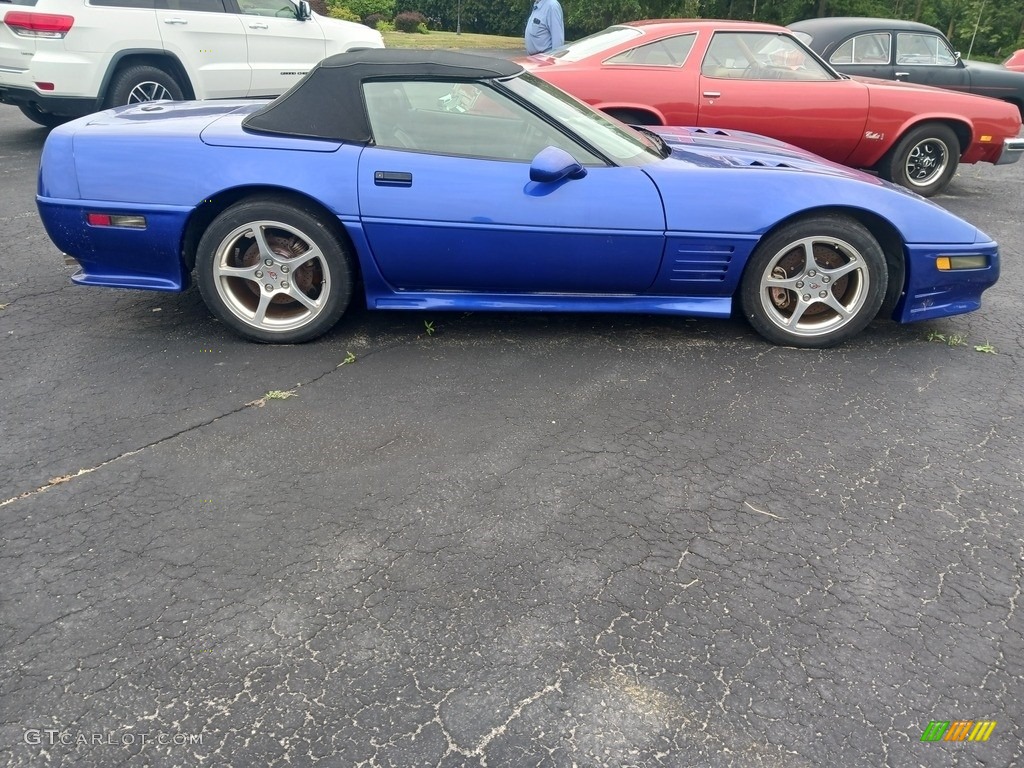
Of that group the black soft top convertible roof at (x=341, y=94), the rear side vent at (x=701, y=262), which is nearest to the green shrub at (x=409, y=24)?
the black soft top convertible roof at (x=341, y=94)

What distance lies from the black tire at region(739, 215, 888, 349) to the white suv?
6303mm

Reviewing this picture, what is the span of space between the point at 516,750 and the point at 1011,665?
1.39 meters

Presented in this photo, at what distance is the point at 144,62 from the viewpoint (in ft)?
24.8

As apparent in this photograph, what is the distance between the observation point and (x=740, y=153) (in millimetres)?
4207

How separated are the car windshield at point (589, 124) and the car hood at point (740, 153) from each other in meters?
0.21

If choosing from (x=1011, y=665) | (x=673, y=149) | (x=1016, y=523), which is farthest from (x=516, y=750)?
(x=673, y=149)

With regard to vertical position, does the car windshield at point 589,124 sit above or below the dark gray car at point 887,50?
below

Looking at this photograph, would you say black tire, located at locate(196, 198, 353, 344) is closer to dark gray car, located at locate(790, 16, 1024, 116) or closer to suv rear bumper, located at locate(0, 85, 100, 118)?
suv rear bumper, located at locate(0, 85, 100, 118)

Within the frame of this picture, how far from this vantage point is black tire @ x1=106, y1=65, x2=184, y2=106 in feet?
24.2

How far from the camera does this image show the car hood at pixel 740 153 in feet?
13.1

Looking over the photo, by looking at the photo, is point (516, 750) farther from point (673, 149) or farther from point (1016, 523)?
point (673, 149)

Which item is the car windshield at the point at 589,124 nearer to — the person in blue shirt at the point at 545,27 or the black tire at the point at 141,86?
the black tire at the point at 141,86

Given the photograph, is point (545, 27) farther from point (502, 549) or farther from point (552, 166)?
point (502, 549)

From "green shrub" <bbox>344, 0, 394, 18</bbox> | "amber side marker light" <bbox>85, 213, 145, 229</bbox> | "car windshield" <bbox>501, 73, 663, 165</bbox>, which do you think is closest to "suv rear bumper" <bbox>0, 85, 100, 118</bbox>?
"amber side marker light" <bbox>85, 213, 145, 229</bbox>
